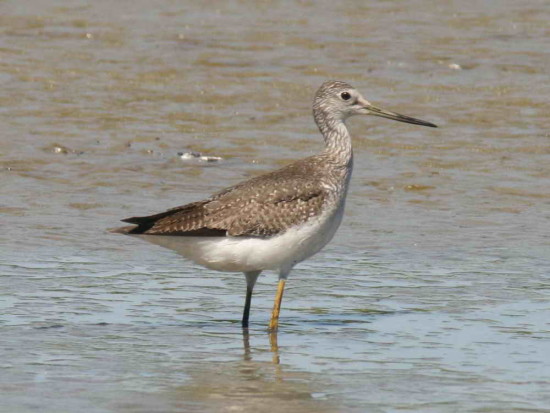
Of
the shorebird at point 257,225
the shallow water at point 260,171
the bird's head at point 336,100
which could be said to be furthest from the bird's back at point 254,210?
the bird's head at point 336,100

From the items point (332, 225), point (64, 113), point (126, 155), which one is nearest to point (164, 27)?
point (64, 113)

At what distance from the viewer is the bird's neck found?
10.8m

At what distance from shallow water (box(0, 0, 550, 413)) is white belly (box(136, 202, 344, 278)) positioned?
17.1 inches

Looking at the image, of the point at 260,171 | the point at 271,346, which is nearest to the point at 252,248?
the point at 271,346

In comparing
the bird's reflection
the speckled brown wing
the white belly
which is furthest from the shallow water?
the speckled brown wing

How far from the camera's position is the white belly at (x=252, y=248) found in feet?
32.6

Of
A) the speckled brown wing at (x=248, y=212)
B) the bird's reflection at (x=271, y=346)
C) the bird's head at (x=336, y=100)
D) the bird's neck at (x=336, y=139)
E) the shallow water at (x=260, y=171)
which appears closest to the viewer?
the shallow water at (x=260, y=171)

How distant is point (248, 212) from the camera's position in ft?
33.0

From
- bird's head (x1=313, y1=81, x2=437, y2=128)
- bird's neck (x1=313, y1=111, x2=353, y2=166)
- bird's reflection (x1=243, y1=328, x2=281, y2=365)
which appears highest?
bird's head (x1=313, y1=81, x2=437, y2=128)

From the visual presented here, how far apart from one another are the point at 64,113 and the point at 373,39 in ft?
17.1

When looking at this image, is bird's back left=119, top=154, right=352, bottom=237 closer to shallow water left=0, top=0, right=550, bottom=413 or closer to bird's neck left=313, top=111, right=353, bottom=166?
bird's neck left=313, top=111, right=353, bottom=166

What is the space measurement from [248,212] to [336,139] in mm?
1200

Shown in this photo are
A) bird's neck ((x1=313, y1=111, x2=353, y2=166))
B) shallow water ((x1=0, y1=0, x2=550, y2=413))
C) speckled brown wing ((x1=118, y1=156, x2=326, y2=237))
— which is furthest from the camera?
bird's neck ((x1=313, y1=111, x2=353, y2=166))

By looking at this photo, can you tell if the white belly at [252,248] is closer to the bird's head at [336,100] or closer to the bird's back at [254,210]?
the bird's back at [254,210]
